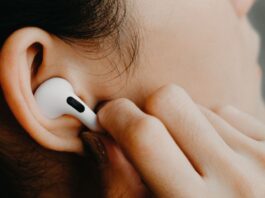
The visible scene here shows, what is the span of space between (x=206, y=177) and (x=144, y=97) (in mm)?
180

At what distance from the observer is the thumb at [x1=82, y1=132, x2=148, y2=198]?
699 mm

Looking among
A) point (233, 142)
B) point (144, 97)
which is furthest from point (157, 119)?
point (233, 142)

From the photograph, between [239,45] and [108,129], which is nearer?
[108,129]

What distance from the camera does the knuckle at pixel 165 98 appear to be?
68 cm

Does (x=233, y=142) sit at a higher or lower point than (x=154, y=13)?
lower

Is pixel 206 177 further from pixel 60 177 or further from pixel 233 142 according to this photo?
pixel 60 177

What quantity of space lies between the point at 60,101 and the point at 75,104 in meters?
0.03

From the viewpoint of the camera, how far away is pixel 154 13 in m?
0.65

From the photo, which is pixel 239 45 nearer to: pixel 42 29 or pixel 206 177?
pixel 206 177

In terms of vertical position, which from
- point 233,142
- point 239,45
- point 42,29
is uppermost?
point 42,29

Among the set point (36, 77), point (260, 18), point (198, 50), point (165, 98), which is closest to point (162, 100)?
point (165, 98)

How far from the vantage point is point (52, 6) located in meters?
0.62

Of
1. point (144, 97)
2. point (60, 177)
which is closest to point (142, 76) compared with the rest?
point (144, 97)

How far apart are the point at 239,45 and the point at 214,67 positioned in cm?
9
